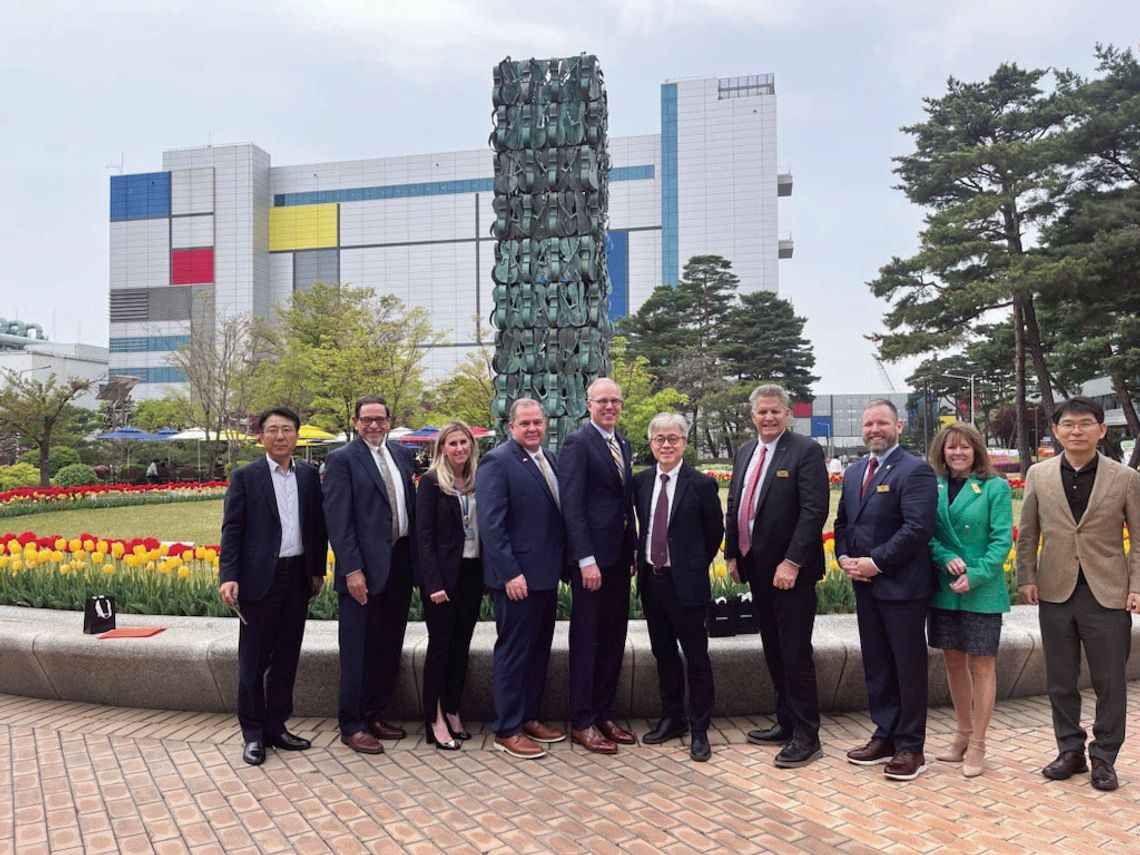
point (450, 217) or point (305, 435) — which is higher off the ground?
point (450, 217)

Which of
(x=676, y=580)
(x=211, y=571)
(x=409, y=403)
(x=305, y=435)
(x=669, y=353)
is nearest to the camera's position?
(x=676, y=580)

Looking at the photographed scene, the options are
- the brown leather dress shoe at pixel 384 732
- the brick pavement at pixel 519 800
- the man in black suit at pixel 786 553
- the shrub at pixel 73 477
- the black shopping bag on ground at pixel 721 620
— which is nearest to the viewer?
the brick pavement at pixel 519 800

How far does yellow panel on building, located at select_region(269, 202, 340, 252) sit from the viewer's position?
2790 inches

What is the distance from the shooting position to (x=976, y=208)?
22.0 meters

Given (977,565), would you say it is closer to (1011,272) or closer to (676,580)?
(676,580)

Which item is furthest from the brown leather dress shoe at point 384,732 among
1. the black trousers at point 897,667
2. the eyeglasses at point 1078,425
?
the eyeglasses at point 1078,425

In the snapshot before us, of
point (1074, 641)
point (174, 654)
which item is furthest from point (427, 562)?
point (1074, 641)

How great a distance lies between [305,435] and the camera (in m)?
27.7

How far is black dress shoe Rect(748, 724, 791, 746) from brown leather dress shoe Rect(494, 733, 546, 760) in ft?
3.59

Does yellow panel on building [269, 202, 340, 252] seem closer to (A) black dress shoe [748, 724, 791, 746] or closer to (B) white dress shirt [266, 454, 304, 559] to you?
(B) white dress shirt [266, 454, 304, 559]

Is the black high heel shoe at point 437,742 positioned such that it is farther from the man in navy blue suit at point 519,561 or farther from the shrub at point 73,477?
the shrub at point 73,477

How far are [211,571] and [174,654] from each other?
2.26 m

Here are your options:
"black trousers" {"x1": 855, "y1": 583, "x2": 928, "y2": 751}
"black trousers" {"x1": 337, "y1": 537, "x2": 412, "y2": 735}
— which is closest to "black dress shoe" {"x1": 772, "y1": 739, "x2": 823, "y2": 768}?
"black trousers" {"x1": 855, "y1": 583, "x2": 928, "y2": 751}

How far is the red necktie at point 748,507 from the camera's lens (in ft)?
14.4
